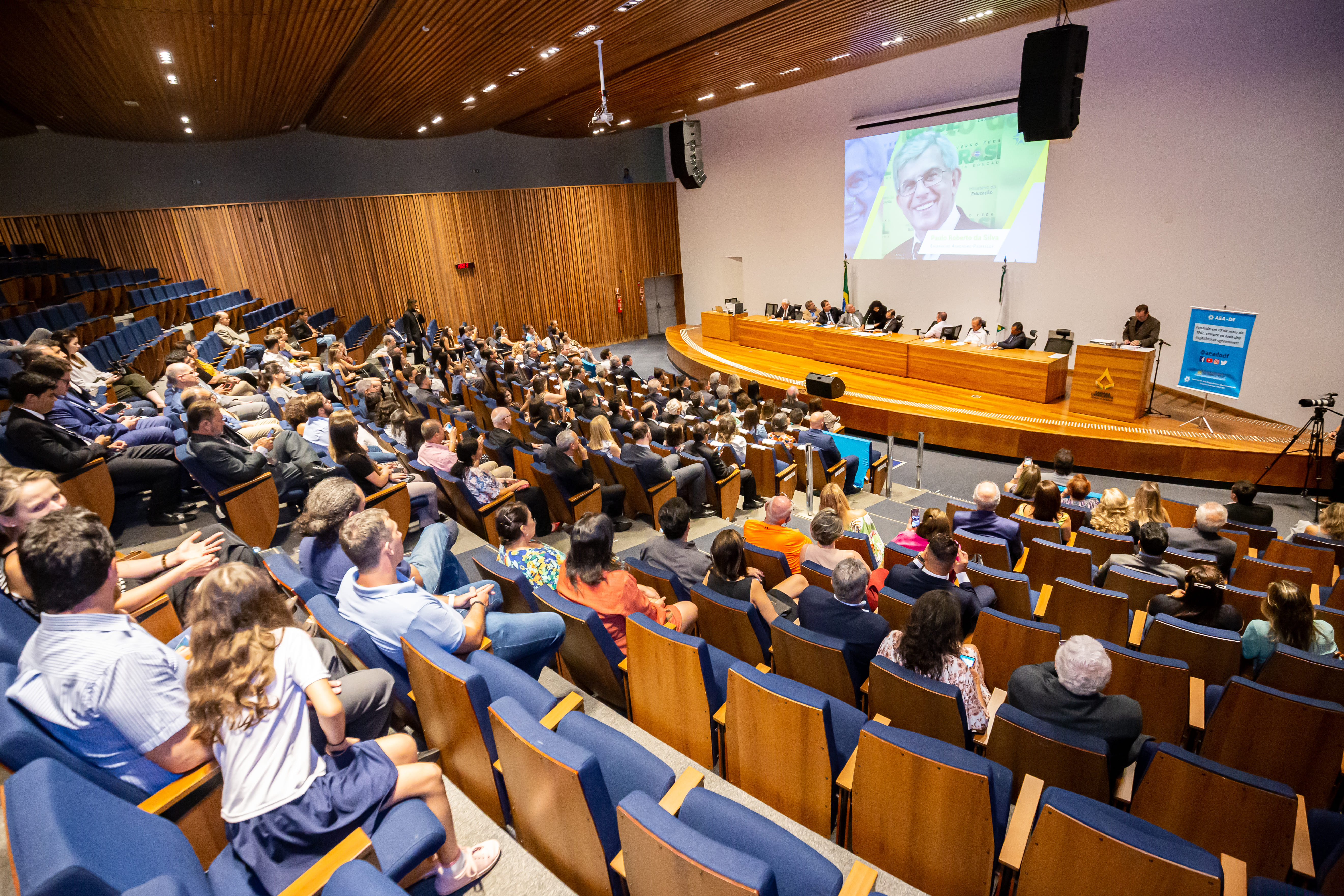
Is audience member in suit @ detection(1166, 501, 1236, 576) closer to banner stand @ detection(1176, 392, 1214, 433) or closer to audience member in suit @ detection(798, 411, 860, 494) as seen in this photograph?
audience member in suit @ detection(798, 411, 860, 494)

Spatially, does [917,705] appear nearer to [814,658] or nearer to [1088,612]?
[814,658]

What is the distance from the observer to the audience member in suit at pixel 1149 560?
3406mm

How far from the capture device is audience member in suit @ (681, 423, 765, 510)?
5469 mm

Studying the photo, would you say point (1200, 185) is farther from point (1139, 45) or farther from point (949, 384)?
point (949, 384)

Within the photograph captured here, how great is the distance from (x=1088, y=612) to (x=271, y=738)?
3274mm

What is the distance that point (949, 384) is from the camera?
29.3 ft

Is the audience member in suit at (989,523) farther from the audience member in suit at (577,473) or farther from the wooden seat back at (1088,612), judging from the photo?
the audience member in suit at (577,473)

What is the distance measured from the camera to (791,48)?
340 inches

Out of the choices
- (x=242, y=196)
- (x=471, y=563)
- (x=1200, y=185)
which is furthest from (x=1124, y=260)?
(x=242, y=196)

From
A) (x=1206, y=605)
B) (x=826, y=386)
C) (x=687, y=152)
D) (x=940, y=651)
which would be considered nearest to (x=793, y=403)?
(x=826, y=386)

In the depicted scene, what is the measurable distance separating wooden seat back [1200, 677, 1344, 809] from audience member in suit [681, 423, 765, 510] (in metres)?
3.57

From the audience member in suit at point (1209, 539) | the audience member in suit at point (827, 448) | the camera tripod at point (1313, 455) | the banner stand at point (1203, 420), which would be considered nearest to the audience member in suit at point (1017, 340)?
the banner stand at point (1203, 420)

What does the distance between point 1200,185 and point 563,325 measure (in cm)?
1189

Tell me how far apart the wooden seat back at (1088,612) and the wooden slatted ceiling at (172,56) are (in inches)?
254
